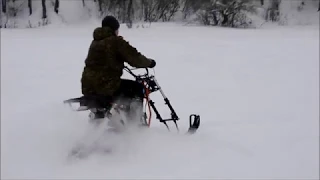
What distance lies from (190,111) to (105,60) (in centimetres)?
333

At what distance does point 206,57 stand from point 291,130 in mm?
7160

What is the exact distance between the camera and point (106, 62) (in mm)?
5000

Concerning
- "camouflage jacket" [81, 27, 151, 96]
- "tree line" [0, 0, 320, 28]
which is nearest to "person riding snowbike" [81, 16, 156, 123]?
"camouflage jacket" [81, 27, 151, 96]

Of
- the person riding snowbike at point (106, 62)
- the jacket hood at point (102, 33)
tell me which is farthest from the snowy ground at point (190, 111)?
the jacket hood at point (102, 33)

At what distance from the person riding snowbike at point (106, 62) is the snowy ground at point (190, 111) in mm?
661

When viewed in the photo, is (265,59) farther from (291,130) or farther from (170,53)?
(291,130)

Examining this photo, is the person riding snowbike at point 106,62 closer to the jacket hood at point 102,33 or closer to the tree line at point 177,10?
the jacket hood at point 102,33

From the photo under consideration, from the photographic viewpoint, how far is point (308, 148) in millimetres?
5988

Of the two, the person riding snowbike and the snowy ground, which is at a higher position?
the person riding snowbike

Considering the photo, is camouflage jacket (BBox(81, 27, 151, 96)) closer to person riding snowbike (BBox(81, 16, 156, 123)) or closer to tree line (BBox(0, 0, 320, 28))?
person riding snowbike (BBox(81, 16, 156, 123))

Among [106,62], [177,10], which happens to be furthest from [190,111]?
[177,10]

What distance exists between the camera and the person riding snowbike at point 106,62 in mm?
4961

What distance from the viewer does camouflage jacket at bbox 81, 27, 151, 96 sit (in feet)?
16.3

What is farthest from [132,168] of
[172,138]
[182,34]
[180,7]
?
[180,7]
